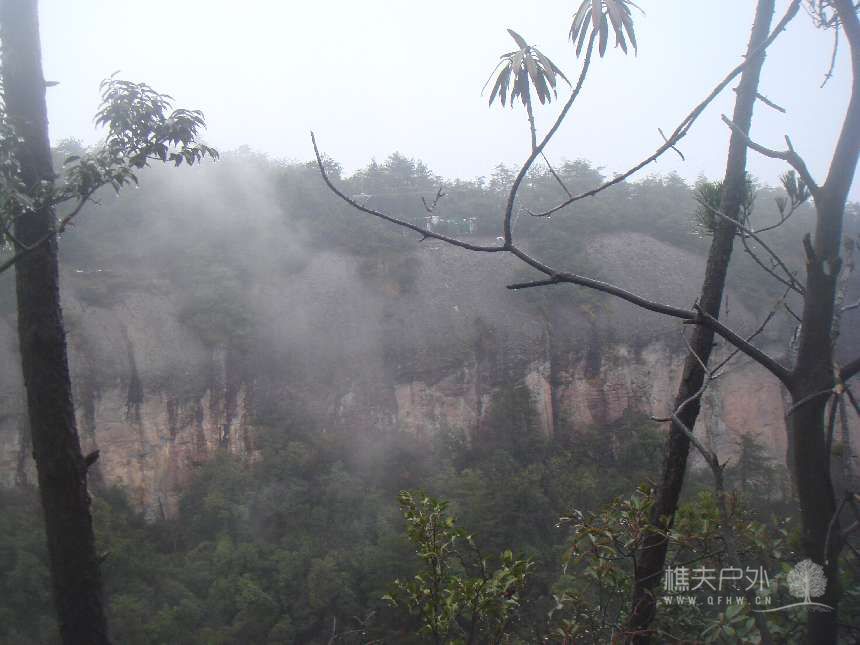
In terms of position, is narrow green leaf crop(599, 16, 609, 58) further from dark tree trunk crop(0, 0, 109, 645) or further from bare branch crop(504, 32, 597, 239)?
dark tree trunk crop(0, 0, 109, 645)

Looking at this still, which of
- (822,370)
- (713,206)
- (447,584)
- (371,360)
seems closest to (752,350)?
(822,370)

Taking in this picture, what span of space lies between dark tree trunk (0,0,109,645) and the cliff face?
9332mm

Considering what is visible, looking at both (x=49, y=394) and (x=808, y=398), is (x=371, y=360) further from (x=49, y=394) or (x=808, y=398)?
(x=808, y=398)

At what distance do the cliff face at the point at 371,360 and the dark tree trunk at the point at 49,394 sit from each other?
9.33 meters

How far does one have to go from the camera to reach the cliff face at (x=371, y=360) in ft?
40.7

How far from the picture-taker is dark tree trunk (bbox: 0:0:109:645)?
3230mm

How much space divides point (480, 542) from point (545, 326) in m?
7.07

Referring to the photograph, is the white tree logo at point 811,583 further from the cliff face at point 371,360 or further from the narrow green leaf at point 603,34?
the cliff face at point 371,360

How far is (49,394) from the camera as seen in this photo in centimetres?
331

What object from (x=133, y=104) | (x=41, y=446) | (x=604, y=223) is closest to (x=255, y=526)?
(x=41, y=446)

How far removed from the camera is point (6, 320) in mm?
11930

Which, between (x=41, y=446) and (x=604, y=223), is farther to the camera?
(x=604, y=223)

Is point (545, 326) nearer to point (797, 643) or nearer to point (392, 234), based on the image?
point (392, 234)

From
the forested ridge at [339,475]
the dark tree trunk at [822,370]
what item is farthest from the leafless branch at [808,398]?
the forested ridge at [339,475]
